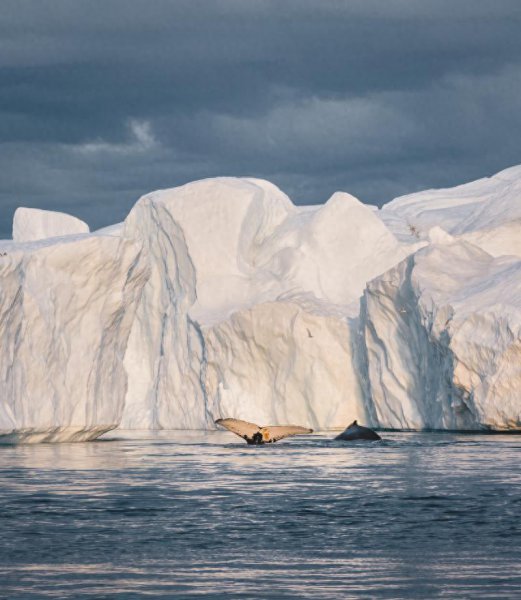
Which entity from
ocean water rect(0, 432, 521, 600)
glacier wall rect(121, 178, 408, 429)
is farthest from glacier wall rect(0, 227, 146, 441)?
glacier wall rect(121, 178, 408, 429)

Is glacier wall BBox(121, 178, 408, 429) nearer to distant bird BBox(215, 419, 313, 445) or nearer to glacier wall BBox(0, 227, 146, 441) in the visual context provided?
distant bird BBox(215, 419, 313, 445)

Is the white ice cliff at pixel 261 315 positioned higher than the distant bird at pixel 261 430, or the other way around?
the white ice cliff at pixel 261 315

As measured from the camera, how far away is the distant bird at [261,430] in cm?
4006

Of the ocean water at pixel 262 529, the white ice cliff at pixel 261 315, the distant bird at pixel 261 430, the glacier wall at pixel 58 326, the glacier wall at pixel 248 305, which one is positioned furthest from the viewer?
the glacier wall at pixel 248 305

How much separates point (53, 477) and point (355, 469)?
21.2 ft

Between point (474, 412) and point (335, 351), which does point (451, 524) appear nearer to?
point (474, 412)

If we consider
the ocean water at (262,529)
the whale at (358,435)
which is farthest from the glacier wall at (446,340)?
the ocean water at (262,529)

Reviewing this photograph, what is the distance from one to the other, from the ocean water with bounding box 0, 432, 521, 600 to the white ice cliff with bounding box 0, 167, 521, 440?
915 centimetres

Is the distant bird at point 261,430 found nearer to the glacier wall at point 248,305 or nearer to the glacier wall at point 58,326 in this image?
the glacier wall at point 58,326

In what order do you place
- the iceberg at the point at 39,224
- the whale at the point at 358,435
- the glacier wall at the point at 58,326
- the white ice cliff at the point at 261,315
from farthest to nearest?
the iceberg at the point at 39,224
the whale at the point at 358,435
the white ice cliff at the point at 261,315
the glacier wall at the point at 58,326

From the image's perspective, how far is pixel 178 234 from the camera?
59688 mm

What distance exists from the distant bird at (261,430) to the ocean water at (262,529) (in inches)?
450

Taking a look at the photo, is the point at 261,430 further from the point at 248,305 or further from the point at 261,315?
the point at 248,305

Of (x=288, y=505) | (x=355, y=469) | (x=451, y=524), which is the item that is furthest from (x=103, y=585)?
(x=355, y=469)
